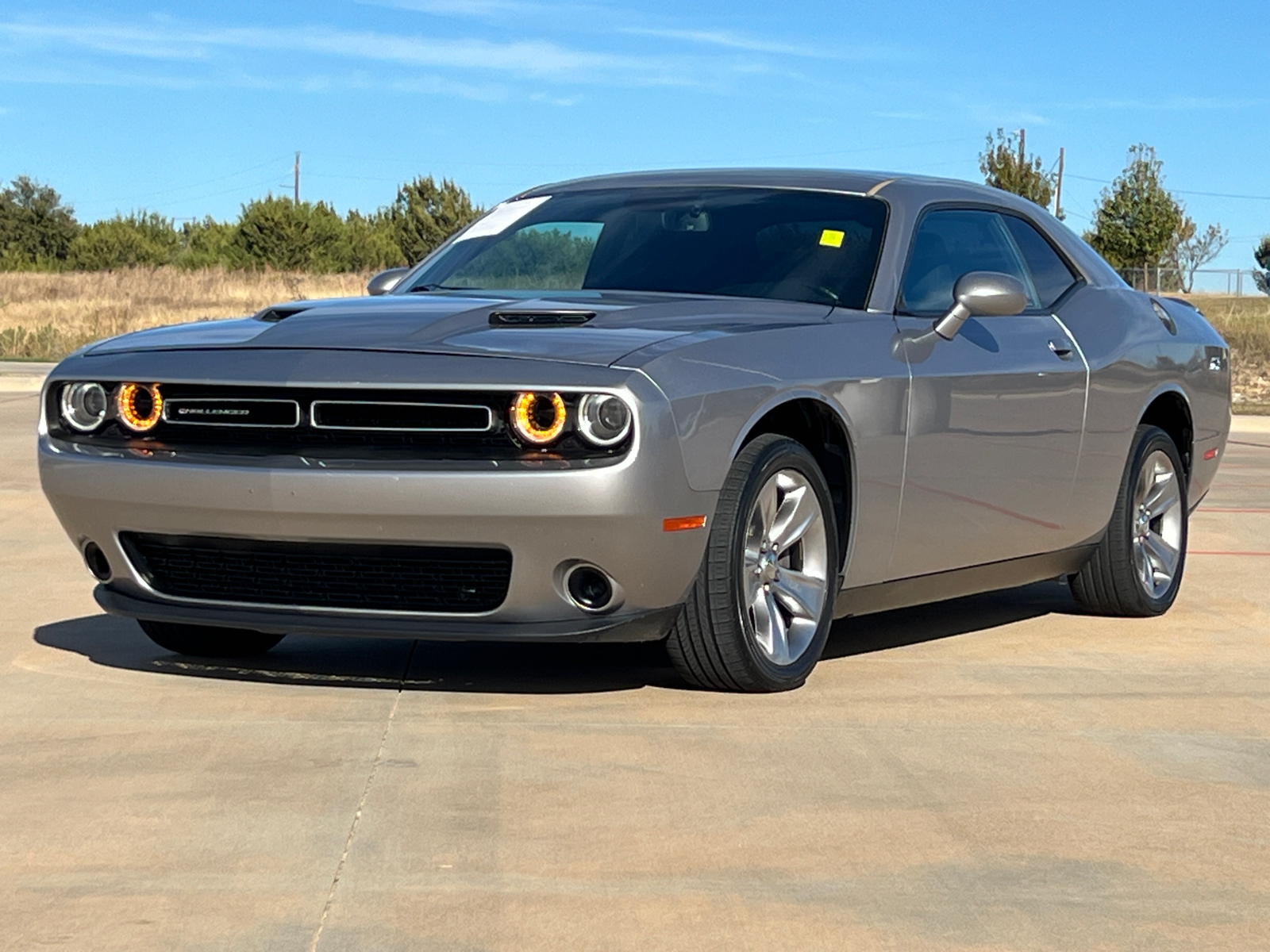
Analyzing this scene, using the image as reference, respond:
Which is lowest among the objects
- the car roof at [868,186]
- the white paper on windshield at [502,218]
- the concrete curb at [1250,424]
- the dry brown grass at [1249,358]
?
the dry brown grass at [1249,358]

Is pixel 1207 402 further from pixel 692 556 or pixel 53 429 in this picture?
pixel 53 429

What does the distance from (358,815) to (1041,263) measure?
396 centimetres

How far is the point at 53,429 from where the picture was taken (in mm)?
5605

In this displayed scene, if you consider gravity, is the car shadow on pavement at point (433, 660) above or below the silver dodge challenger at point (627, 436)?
below

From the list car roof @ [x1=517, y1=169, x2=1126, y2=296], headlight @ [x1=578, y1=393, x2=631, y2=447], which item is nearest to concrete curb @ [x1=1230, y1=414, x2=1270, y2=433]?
car roof @ [x1=517, y1=169, x2=1126, y2=296]

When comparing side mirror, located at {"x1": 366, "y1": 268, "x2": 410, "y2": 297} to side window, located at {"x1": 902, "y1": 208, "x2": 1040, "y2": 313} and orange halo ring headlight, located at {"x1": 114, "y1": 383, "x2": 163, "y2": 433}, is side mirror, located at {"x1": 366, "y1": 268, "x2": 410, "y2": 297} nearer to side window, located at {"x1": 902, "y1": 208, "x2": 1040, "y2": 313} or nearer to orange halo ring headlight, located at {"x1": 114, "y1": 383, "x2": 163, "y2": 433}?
orange halo ring headlight, located at {"x1": 114, "y1": 383, "x2": 163, "y2": 433}

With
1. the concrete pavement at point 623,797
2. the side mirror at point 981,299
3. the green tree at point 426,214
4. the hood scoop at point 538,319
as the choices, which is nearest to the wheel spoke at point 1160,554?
the concrete pavement at point 623,797

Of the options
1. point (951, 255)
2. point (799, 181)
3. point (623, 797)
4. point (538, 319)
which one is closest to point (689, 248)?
point (799, 181)

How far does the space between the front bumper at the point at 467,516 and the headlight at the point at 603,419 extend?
0.15 feet

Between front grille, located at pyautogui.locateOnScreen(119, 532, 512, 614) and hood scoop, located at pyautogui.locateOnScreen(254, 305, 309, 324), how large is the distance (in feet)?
2.29

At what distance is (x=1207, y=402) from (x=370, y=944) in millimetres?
5412

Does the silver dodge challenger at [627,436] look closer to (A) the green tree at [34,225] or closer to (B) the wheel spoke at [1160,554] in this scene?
(B) the wheel spoke at [1160,554]

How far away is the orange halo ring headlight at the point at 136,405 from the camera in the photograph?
5.43m

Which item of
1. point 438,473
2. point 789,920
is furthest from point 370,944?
point 438,473
